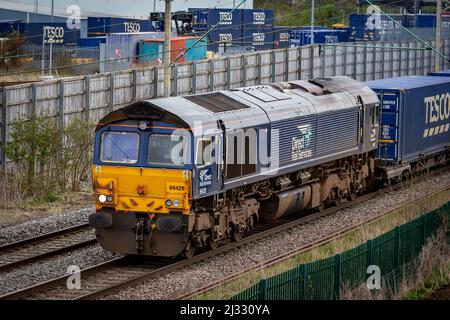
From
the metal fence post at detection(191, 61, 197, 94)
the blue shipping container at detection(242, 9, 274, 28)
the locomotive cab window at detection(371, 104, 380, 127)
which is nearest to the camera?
the locomotive cab window at detection(371, 104, 380, 127)

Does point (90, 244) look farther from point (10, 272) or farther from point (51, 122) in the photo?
point (51, 122)

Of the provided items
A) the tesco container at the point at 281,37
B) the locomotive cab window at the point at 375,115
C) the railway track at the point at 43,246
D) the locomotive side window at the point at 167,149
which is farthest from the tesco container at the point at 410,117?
the tesco container at the point at 281,37

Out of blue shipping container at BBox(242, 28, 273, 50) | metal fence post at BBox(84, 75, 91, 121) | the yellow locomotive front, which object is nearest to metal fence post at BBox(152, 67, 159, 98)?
metal fence post at BBox(84, 75, 91, 121)

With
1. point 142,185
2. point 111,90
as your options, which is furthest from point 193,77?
point 142,185

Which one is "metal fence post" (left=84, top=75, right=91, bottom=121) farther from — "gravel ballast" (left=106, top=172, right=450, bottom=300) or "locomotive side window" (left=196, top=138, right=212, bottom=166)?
"locomotive side window" (left=196, top=138, right=212, bottom=166)

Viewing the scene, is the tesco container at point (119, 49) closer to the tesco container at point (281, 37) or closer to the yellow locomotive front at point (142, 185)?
the tesco container at point (281, 37)

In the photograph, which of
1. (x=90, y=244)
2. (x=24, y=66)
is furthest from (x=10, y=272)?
(x=24, y=66)

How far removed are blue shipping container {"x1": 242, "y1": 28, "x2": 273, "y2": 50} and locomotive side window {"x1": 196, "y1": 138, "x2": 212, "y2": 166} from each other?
154 feet

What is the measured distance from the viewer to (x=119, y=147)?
17.5 meters

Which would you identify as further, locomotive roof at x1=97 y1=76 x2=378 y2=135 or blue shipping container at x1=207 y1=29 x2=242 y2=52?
blue shipping container at x1=207 y1=29 x2=242 y2=52

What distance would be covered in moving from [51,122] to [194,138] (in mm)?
9549

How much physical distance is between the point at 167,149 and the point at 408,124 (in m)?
12.0

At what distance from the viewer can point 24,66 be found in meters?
54.8

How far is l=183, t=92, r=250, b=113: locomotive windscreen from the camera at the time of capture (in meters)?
18.4
